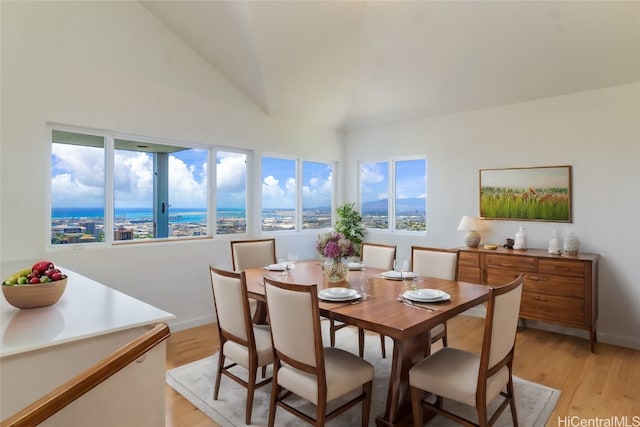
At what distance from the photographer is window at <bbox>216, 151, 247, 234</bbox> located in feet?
15.1

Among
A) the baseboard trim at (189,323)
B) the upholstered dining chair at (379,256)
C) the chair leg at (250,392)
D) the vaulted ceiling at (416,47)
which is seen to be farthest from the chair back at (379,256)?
the vaulted ceiling at (416,47)

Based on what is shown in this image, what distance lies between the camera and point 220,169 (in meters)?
4.61

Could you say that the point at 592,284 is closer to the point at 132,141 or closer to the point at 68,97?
the point at 132,141

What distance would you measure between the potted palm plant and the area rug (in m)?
2.68

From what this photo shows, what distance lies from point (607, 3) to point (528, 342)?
3.23m

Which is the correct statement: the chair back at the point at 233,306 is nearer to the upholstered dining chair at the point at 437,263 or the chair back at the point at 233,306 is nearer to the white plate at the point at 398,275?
the white plate at the point at 398,275

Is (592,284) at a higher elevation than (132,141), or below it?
below

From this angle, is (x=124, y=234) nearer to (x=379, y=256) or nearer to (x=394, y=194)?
(x=379, y=256)

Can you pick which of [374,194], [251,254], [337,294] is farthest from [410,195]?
[337,294]

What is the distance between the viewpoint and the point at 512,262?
401cm

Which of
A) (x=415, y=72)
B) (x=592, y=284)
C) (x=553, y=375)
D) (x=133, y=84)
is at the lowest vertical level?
(x=553, y=375)

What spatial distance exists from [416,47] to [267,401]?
3784 mm

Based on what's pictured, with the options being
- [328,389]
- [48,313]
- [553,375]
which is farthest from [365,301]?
[553,375]

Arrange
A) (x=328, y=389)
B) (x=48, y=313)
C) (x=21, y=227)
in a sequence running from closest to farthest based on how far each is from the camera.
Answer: (x=48, y=313), (x=328, y=389), (x=21, y=227)
